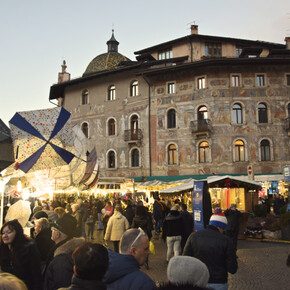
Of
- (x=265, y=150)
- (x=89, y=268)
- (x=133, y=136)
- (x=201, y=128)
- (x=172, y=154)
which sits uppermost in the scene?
(x=201, y=128)

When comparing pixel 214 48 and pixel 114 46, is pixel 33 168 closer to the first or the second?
pixel 214 48

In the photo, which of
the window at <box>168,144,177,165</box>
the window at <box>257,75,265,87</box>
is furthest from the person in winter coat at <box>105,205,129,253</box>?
the window at <box>257,75,265,87</box>

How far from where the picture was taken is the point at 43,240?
18.1ft

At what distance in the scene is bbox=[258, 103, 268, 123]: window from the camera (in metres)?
29.2

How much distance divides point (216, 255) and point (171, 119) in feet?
86.9

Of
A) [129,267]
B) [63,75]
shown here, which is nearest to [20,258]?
[129,267]

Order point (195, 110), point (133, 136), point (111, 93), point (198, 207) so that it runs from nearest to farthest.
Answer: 1. point (198, 207)
2. point (195, 110)
3. point (133, 136)
4. point (111, 93)

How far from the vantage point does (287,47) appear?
3369 cm

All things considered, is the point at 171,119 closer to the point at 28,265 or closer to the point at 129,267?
the point at 28,265

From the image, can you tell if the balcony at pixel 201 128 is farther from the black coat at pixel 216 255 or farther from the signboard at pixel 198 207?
the black coat at pixel 216 255

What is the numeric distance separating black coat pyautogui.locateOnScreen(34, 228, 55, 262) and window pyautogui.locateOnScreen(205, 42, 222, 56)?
29.0 meters

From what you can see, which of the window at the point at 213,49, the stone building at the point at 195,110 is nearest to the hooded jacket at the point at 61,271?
the stone building at the point at 195,110

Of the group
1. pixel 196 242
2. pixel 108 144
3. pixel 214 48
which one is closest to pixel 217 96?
pixel 214 48

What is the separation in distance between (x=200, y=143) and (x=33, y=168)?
63.7 feet
